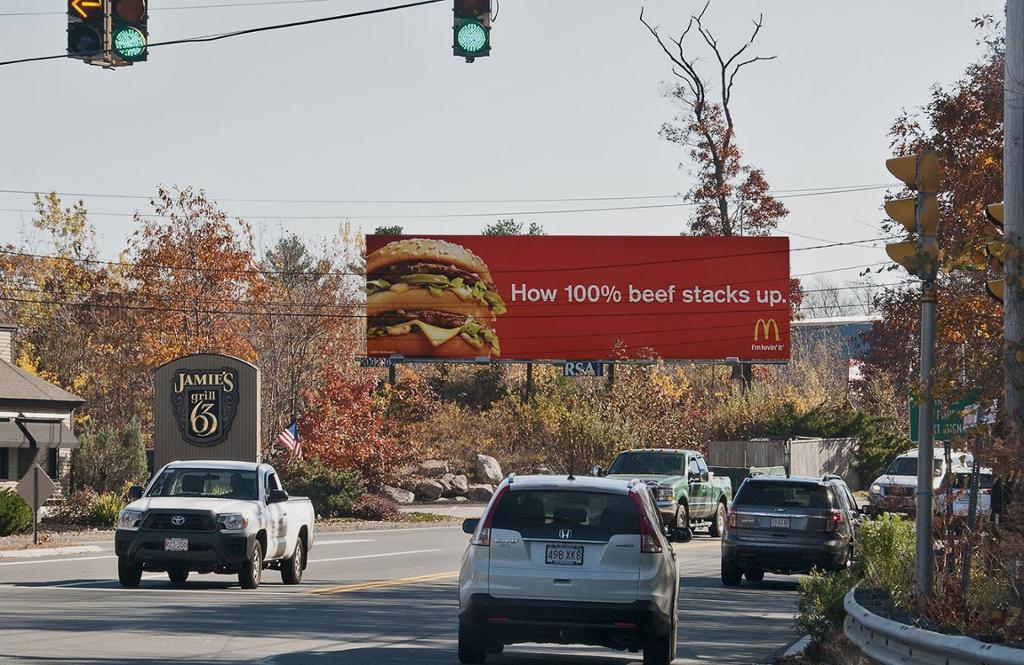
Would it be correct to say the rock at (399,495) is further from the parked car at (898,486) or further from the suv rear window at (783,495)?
the suv rear window at (783,495)

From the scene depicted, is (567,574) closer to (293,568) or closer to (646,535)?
(646,535)

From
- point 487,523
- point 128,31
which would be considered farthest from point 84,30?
point 487,523

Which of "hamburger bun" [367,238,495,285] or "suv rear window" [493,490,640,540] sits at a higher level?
"hamburger bun" [367,238,495,285]

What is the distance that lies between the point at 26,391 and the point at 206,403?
4893 mm

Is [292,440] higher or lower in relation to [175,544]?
lower

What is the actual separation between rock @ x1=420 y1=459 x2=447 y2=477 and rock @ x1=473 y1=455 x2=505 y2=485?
1.24 metres

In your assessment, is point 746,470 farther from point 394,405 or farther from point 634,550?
point 634,550

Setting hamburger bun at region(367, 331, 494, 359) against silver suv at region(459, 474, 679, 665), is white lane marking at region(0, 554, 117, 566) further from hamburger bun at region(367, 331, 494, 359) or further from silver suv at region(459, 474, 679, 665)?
hamburger bun at region(367, 331, 494, 359)

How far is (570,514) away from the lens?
46.6 feet

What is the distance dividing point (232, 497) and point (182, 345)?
4047cm

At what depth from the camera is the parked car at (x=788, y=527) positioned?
83.4ft

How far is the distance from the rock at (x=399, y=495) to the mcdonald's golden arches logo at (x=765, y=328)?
56.5ft

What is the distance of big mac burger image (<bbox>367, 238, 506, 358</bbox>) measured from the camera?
65.8 metres

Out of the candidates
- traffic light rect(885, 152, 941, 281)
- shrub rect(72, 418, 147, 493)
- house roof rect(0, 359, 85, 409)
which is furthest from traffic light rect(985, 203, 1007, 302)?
shrub rect(72, 418, 147, 493)
